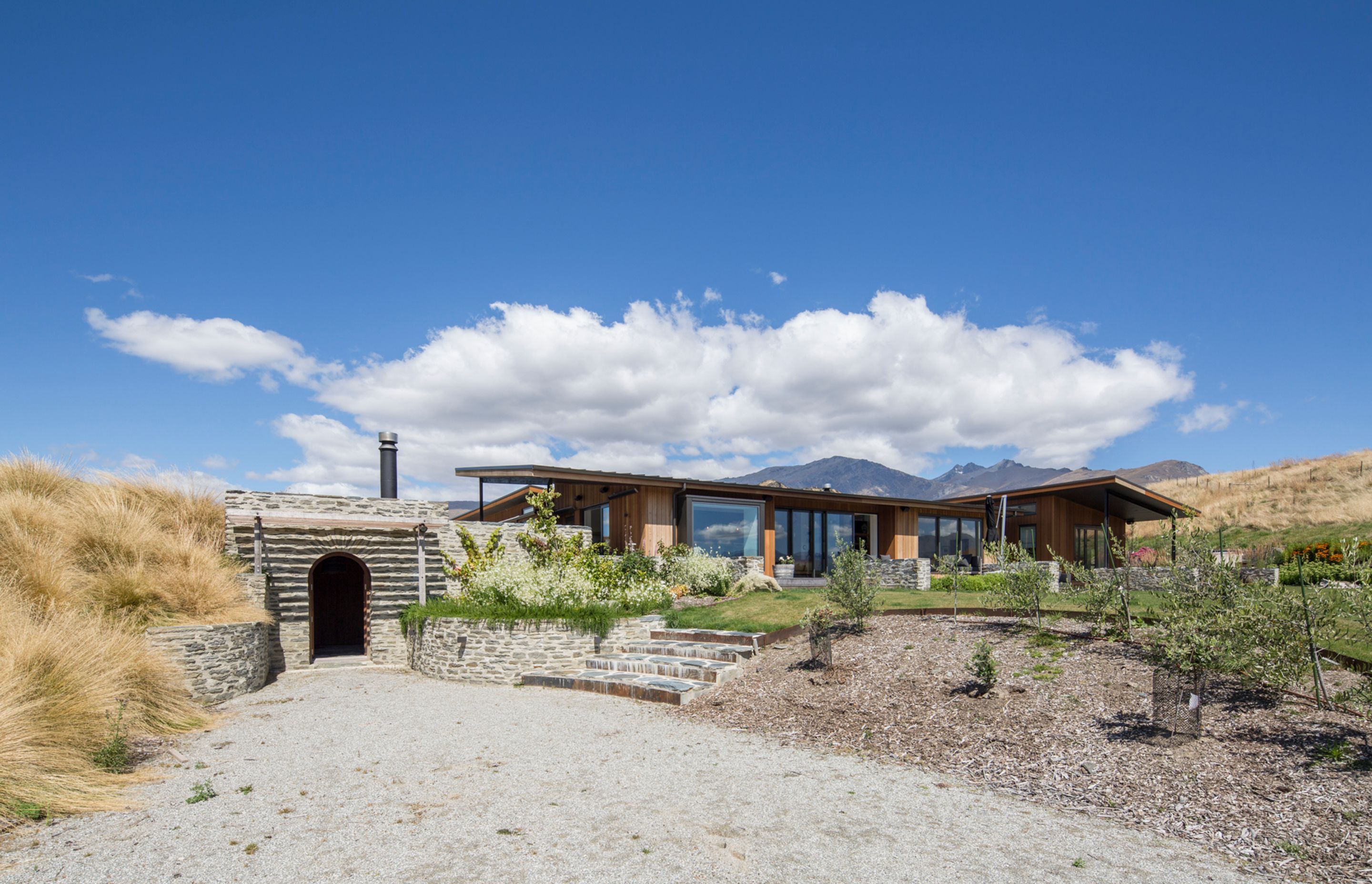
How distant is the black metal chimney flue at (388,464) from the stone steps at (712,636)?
7811 mm

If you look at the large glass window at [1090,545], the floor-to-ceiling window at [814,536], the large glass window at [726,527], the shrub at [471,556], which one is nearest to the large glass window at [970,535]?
the large glass window at [1090,545]

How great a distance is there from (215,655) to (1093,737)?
11219 mm

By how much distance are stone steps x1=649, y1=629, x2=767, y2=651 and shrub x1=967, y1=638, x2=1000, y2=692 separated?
12.4 ft

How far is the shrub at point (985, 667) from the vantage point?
24.6 feet

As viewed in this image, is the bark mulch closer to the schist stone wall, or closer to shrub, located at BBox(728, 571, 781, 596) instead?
shrub, located at BBox(728, 571, 781, 596)

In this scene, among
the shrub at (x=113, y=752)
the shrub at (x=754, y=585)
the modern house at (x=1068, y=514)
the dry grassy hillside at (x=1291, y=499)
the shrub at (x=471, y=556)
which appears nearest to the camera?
the shrub at (x=113, y=752)

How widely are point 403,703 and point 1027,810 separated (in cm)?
801

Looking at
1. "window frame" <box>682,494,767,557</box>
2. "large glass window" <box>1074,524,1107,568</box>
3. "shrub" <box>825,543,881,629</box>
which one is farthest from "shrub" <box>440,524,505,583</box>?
"large glass window" <box>1074,524,1107,568</box>

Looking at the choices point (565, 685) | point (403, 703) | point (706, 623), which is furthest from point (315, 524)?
point (706, 623)

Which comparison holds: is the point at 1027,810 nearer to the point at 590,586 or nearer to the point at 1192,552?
the point at 1192,552

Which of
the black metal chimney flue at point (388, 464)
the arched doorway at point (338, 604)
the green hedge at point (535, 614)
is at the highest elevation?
the black metal chimney flue at point (388, 464)

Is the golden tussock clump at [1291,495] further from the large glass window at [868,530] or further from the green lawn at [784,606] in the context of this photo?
the green lawn at [784,606]

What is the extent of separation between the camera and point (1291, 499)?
37.9 meters

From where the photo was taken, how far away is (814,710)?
26.7 ft
